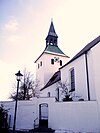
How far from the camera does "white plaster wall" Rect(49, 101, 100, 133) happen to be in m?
12.7

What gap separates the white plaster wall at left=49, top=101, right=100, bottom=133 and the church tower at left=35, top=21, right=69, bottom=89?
16.1 m

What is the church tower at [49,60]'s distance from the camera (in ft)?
102

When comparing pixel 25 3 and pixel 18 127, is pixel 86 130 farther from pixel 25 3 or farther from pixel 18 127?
pixel 25 3

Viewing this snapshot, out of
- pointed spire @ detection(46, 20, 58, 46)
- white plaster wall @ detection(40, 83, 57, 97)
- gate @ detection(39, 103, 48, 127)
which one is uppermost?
pointed spire @ detection(46, 20, 58, 46)

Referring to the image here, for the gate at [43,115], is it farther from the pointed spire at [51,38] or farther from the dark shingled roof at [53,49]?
the pointed spire at [51,38]

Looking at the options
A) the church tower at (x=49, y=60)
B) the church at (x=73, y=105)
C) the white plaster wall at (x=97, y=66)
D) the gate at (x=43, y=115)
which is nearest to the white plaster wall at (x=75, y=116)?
the church at (x=73, y=105)

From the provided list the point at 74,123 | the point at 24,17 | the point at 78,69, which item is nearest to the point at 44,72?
the point at 78,69

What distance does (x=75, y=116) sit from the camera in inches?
526

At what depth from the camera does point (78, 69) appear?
1734 centimetres

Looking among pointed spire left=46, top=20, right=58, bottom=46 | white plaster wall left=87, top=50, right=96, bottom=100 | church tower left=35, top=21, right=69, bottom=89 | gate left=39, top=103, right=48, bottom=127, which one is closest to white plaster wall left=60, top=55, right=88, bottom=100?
white plaster wall left=87, top=50, right=96, bottom=100

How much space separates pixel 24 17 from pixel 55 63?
2471 cm

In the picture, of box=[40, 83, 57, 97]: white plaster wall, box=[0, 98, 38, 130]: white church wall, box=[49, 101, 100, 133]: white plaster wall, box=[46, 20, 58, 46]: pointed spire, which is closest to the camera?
box=[49, 101, 100, 133]: white plaster wall

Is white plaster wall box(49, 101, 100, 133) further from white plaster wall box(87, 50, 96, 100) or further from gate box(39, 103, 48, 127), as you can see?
white plaster wall box(87, 50, 96, 100)

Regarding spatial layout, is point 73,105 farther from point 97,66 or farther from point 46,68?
point 46,68
